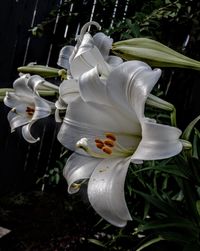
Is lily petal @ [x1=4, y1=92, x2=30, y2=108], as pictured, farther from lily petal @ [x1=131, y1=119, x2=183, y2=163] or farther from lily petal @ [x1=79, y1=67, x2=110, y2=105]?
lily petal @ [x1=131, y1=119, x2=183, y2=163]

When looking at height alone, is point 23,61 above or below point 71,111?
below

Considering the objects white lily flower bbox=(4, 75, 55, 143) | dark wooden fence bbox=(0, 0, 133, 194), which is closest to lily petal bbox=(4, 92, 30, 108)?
white lily flower bbox=(4, 75, 55, 143)

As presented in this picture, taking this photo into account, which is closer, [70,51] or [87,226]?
[70,51]

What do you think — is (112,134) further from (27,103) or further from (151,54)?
(27,103)

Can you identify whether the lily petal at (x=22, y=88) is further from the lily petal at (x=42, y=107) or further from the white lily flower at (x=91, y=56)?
the white lily flower at (x=91, y=56)

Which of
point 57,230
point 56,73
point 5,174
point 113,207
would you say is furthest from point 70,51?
point 5,174

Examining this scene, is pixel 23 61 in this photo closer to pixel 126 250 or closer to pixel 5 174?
pixel 5 174
